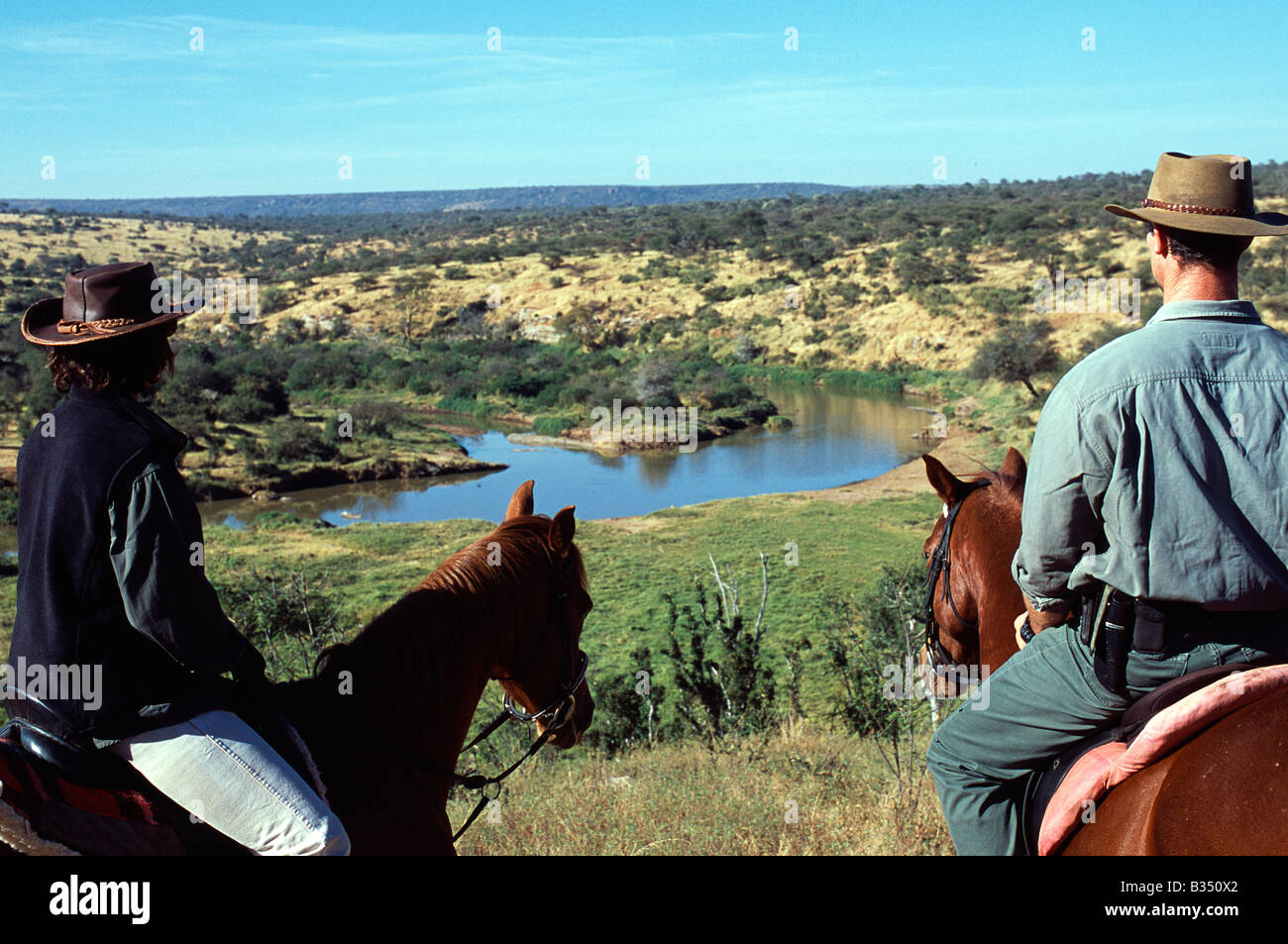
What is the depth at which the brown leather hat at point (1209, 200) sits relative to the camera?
260 cm

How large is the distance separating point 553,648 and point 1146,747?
218 centimetres

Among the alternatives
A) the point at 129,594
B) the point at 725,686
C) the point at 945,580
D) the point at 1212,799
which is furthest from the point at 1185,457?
the point at 725,686

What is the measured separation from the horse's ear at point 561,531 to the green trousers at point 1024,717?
1532 mm

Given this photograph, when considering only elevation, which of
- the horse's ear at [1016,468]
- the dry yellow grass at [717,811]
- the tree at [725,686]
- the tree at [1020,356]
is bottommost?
the tree at [725,686]

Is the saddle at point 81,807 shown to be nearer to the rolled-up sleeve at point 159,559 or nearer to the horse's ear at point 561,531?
the rolled-up sleeve at point 159,559

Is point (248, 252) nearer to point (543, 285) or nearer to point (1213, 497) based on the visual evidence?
point (543, 285)

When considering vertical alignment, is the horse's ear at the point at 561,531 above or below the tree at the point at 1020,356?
above

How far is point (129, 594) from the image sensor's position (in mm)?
2467

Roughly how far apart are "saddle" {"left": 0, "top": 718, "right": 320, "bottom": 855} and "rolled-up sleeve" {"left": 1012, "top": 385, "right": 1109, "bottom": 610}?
2.29 meters

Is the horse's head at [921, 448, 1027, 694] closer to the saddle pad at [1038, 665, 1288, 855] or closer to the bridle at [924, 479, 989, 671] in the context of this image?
the bridle at [924, 479, 989, 671]

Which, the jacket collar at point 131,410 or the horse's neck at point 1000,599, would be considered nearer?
the jacket collar at point 131,410

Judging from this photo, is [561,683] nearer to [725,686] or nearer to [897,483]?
[725,686]

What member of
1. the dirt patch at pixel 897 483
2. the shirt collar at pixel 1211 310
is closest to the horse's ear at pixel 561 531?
the shirt collar at pixel 1211 310
